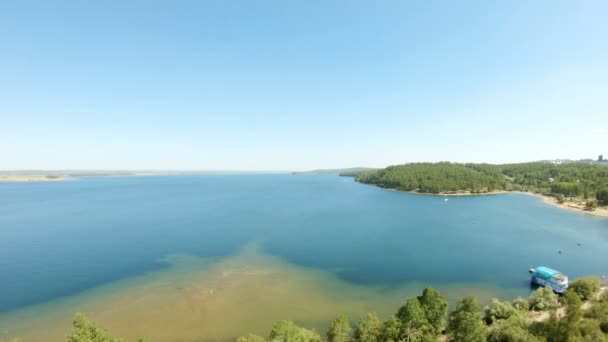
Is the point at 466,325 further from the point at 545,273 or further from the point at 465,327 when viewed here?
the point at 545,273

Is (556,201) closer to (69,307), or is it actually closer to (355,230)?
(355,230)

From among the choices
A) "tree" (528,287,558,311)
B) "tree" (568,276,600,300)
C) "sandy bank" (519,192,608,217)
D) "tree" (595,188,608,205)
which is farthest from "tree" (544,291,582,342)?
"tree" (595,188,608,205)

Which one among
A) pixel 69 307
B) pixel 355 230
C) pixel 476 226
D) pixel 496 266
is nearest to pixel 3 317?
pixel 69 307

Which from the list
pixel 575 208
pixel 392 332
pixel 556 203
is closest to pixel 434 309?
pixel 392 332

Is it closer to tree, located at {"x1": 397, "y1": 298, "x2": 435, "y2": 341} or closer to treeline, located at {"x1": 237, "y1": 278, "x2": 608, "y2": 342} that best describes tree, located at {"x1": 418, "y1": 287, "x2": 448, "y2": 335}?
treeline, located at {"x1": 237, "y1": 278, "x2": 608, "y2": 342}

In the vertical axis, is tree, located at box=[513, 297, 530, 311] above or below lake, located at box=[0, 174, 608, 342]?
above
